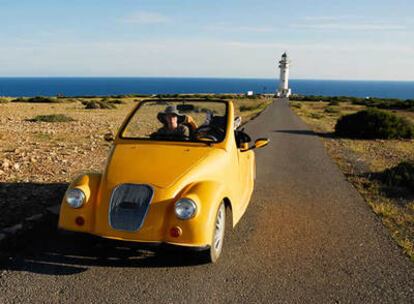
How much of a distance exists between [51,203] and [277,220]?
3651 mm

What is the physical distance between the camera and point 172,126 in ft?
20.5

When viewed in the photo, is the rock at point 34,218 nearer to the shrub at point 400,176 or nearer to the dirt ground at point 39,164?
the dirt ground at point 39,164

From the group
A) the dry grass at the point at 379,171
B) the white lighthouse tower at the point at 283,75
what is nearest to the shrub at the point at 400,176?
the dry grass at the point at 379,171

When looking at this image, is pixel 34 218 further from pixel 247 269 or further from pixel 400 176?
pixel 400 176

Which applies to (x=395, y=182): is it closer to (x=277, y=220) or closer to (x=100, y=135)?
(x=277, y=220)

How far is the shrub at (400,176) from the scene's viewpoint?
9.55 m

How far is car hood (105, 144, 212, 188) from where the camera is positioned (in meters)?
4.93

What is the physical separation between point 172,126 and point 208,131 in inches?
20.5

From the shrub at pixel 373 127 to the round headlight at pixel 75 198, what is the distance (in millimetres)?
16979

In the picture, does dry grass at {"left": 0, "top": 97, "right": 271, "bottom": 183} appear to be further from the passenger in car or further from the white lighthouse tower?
the white lighthouse tower

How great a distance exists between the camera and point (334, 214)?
7.23 metres

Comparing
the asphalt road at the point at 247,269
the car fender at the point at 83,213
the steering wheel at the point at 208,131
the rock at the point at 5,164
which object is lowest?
the asphalt road at the point at 247,269

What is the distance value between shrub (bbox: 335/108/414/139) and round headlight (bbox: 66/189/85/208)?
55.7ft

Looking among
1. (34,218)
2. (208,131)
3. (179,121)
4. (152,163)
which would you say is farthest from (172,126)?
(34,218)
